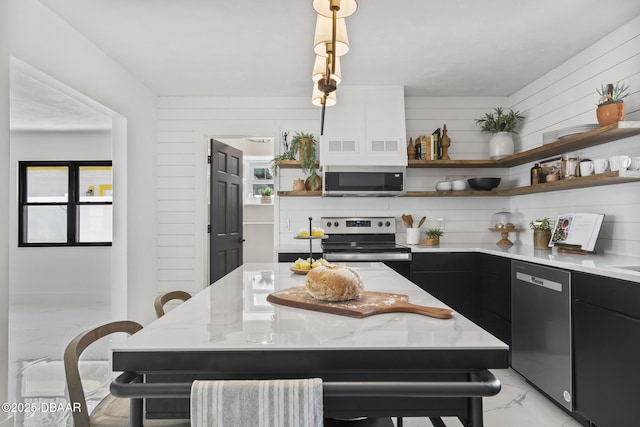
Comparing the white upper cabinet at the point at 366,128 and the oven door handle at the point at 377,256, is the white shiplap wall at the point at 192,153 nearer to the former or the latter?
the white upper cabinet at the point at 366,128

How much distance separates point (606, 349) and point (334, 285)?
1690 mm

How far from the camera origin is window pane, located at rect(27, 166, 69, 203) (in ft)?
20.3

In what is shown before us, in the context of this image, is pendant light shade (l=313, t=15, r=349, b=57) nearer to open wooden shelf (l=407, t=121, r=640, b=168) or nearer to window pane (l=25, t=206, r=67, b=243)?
open wooden shelf (l=407, t=121, r=640, b=168)

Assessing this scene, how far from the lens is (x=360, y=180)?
13.4 feet

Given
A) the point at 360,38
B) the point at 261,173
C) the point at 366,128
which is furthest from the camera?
the point at 261,173

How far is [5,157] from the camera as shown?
224 cm

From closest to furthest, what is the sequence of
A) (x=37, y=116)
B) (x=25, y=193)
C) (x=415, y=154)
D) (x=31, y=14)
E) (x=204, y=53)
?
(x=31, y=14) < (x=204, y=53) < (x=415, y=154) < (x=37, y=116) < (x=25, y=193)

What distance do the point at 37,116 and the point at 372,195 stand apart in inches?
176

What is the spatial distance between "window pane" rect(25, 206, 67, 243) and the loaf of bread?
20.3 ft

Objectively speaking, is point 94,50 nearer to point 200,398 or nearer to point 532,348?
point 200,398

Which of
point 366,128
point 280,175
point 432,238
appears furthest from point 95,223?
point 432,238

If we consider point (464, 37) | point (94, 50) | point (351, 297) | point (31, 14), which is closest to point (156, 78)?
point (94, 50)

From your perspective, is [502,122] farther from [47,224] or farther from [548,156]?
[47,224]

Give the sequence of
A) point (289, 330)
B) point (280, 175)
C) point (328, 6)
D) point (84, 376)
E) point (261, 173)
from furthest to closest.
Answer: point (261, 173)
point (280, 175)
point (84, 376)
point (328, 6)
point (289, 330)
